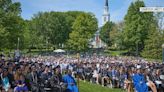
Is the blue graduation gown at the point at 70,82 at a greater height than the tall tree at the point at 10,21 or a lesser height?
lesser

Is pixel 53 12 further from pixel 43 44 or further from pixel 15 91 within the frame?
pixel 15 91

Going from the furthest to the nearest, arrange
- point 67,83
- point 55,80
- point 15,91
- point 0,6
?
point 0,6, point 55,80, point 67,83, point 15,91

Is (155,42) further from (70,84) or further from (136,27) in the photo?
(70,84)

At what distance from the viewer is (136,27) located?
98.3 metres

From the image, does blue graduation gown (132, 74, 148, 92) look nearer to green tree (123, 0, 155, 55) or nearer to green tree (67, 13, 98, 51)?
green tree (123, 0, 155, 55)

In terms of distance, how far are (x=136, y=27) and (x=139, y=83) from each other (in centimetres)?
7679

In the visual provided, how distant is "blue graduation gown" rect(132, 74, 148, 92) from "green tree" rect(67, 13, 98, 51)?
85.2 meters

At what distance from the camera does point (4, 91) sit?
60.2 ft

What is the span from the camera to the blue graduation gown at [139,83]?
71.5 feet

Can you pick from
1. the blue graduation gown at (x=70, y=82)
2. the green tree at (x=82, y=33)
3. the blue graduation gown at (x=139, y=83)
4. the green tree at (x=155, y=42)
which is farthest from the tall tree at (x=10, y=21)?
the blue graduation gown at (x=70, y=82)

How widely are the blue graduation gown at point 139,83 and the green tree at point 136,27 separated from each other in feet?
240

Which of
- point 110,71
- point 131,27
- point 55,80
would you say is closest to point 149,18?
point 131,27

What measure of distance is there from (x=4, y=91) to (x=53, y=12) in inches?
4360

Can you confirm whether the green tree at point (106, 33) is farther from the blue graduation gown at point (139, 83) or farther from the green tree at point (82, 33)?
the blue graduation gown at point (139, 83)
